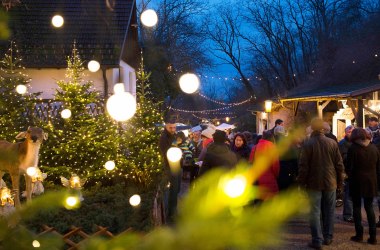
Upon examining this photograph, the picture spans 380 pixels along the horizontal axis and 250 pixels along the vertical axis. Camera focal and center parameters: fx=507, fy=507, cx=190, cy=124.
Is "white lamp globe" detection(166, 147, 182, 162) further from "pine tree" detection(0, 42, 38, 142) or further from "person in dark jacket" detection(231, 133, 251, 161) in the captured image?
"pine tree" detection(0, 42, 38, 142)

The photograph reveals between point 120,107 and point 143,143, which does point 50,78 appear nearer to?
point 120,107

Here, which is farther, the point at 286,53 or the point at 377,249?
the point at 286,53

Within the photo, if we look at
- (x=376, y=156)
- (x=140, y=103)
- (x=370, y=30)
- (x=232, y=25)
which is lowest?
(x=376, y=156)

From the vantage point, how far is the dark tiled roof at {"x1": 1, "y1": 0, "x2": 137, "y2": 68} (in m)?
17.7

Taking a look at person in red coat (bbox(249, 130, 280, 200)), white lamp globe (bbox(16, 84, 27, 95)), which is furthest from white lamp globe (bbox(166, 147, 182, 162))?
white lamp globe (bbox(16, 84, 27, 95))

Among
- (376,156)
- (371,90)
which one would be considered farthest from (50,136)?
(371,90)

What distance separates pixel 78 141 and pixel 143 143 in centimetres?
177

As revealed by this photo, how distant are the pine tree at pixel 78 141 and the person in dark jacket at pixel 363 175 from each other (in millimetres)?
7328

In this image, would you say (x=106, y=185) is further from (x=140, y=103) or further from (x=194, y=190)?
(x=194, y=190)

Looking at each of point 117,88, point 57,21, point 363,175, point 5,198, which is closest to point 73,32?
point 57,21

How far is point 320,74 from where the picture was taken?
41531mm

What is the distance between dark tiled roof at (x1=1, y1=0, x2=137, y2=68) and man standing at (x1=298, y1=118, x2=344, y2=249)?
35.9ft

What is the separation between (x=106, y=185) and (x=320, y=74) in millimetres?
31148

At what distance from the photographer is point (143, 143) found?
13930 millimetres
